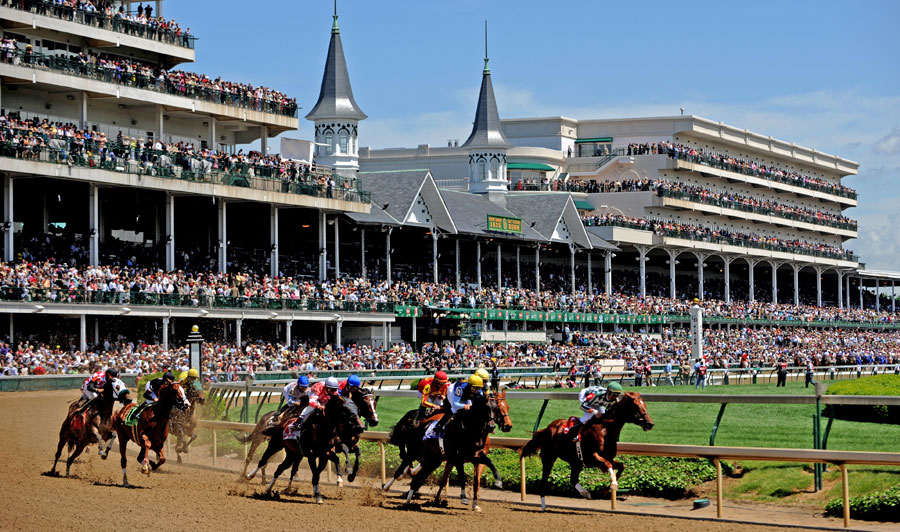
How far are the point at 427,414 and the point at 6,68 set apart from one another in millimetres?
24623

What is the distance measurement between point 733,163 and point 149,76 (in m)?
44.0

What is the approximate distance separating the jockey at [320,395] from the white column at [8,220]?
2147 centimetres

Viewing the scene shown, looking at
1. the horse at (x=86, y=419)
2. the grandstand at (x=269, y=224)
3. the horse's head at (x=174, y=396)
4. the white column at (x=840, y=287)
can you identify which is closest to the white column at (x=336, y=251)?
the grandstand at (x=269, y=224)

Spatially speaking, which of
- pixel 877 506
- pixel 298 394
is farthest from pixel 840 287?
pixel 877 506

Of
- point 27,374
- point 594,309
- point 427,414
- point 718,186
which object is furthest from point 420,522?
point 718,186

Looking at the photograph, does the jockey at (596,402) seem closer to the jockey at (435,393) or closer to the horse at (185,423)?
the jockey at (435,393)

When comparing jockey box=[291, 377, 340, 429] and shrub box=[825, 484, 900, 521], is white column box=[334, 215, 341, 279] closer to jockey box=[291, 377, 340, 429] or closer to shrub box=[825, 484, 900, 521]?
jockey box=[291, 377, 340, 429]

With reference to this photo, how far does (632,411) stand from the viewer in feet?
39.4

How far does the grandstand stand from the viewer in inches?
1355

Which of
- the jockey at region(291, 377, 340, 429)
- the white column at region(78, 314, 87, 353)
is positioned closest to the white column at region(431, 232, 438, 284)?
the white column at region(78, 314, 87, 353)

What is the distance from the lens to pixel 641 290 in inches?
2394

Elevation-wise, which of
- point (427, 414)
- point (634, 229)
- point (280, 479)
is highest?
point (634, 229)

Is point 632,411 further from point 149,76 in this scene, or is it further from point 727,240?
point 727,240

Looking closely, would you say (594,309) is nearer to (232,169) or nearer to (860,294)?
(232,169)
